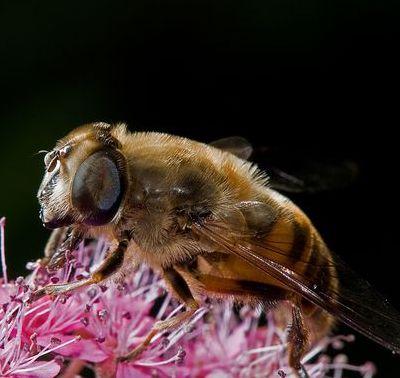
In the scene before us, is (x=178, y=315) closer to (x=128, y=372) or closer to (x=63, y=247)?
(x=128, y=372)

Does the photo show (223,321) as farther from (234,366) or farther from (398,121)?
(398,121)

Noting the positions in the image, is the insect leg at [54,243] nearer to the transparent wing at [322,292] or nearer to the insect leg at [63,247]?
the insect leg at [63,247]

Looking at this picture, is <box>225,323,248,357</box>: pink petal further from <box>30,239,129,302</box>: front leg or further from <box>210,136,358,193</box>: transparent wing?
<box>30,239,129,302</box>: front leg

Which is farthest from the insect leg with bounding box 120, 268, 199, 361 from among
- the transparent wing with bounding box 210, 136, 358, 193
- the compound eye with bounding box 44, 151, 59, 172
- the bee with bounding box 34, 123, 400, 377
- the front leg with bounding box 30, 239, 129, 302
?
the transparent wing with bounding box 210, 136, 358, 193

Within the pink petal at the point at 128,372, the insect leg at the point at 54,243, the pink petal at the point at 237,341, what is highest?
the insect leg at the point at 54,243

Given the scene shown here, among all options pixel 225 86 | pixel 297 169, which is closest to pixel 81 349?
pixel 297 169

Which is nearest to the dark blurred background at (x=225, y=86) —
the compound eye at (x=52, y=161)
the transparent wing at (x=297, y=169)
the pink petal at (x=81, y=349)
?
the transparent wing at (x=297, y=169)

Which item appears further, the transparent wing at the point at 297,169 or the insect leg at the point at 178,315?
the transparent wing at the point at 297,169

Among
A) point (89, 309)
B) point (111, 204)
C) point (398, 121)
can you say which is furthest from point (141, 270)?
point (398, 121)
